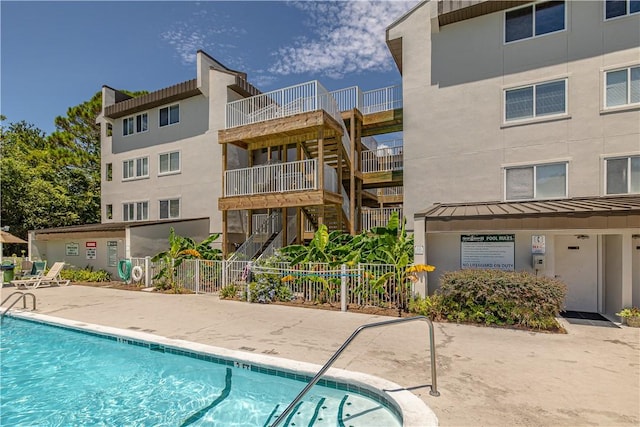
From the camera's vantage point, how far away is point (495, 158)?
12.2 m

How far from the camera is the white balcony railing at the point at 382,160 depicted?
1686cm

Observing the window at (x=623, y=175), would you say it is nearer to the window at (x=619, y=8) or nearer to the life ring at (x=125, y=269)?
the window at (x=619, y=8)

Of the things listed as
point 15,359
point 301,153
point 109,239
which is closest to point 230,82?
point 301,153

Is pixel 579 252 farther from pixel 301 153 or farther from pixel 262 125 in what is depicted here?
pixel 262 125

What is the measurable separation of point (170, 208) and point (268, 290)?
11217 millimetres

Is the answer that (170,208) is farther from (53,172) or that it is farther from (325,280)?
(53,172)

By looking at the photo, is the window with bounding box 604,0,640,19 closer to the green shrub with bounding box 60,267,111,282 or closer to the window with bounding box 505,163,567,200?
the window with bounding box 505,163,567,200

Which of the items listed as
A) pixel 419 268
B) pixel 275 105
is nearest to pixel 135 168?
pixel 275 105

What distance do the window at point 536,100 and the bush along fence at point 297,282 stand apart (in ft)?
25.2

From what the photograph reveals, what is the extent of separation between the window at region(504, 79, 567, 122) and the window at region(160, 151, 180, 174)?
17.0 meters

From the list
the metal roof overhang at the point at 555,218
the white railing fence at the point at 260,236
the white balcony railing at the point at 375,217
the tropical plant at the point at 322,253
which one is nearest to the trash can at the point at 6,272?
the white railing fence at the point at 260,236

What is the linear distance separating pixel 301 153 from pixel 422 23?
24.7 feet

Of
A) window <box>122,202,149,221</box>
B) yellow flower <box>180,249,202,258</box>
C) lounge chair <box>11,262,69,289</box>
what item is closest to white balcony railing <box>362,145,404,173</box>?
yellow flower <box>180,249,202,258</box>

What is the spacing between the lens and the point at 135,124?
834 inches
